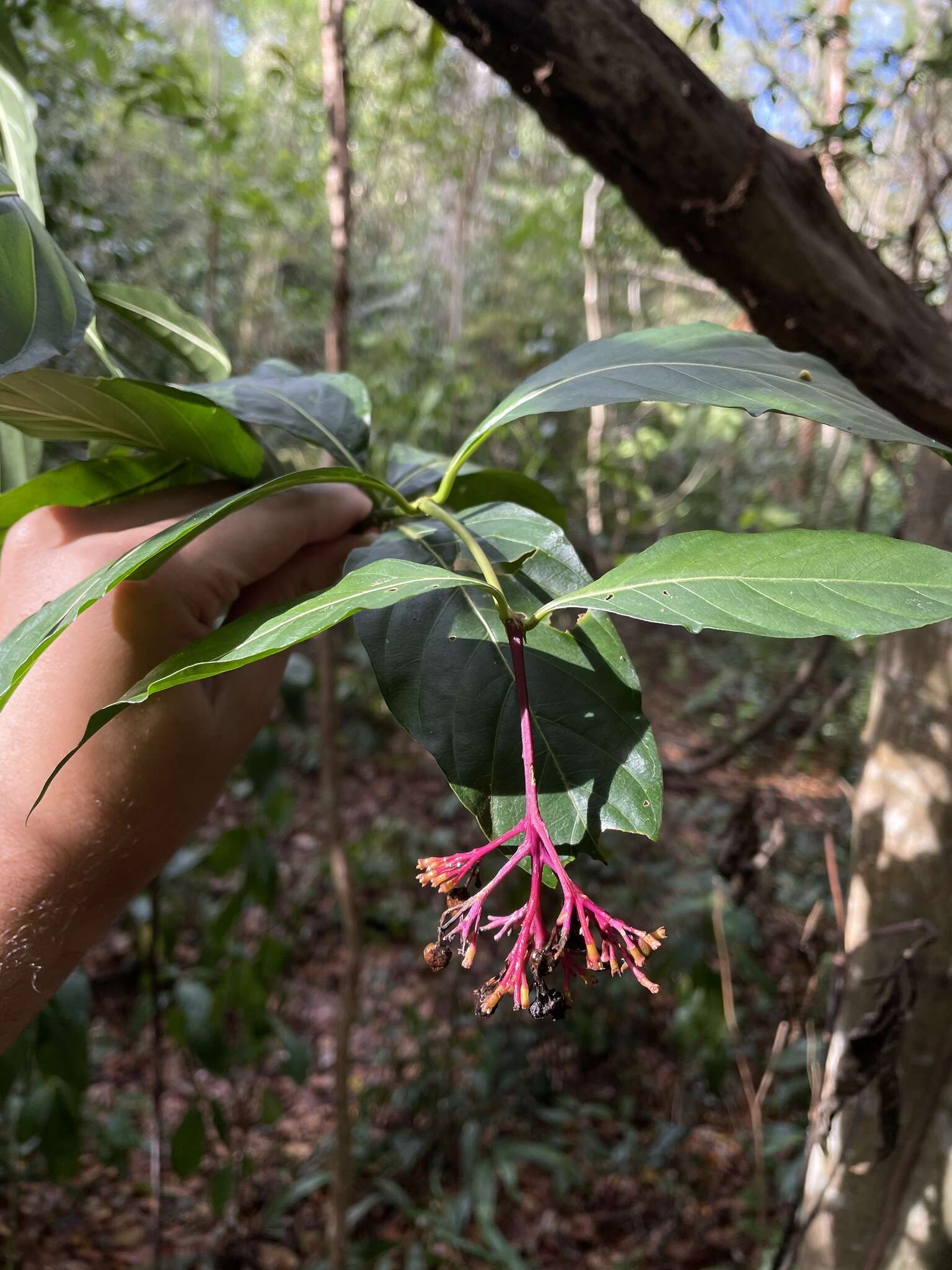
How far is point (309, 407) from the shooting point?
2.49 ft

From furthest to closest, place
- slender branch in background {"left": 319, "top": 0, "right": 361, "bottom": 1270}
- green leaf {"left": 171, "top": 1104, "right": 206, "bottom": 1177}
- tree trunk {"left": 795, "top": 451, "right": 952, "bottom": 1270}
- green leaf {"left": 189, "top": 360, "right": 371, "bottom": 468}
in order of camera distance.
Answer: green leaf {"left": 171, "top": 1104, "right": 206, "bottom": 1177} < slender branch in background {"left": 319, "top": 0, "right": 361, "bottom": 1270} < tree trunk {"left": 795, "top": 451, "right": 952, "bottom": 1270} < green leaf {"left": 189, "top": 360, "right": 371, "bottom": 468}

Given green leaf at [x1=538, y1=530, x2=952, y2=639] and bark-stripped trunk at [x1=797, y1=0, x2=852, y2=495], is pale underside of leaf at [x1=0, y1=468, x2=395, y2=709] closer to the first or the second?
green leaf at [x1=538, y1=530, x2=952, y2=639]

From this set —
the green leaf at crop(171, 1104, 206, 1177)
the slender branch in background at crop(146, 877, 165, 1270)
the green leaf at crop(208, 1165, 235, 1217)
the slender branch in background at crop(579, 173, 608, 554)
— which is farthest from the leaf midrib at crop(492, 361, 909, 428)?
the slender branch in background at crop(579, 173, 608, 554)

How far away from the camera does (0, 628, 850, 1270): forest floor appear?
6.10ft

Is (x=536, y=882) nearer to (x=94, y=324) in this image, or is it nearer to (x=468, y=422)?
(x=94, y=324)

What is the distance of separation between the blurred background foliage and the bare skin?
0.60 m

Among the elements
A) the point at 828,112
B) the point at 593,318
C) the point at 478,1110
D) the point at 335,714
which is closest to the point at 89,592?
the point at 335,714

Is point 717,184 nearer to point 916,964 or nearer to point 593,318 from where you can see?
point 916,964

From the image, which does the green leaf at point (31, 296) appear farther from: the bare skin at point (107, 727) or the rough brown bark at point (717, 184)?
the rough brown bark at point (717, 184)

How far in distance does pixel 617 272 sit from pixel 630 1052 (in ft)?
10.9

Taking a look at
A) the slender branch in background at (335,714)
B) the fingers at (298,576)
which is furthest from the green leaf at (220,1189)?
the fingers at (298,576)

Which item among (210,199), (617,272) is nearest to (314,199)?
(617,272)

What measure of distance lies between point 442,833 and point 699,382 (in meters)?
2.73

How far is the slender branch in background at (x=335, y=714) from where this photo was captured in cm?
131
